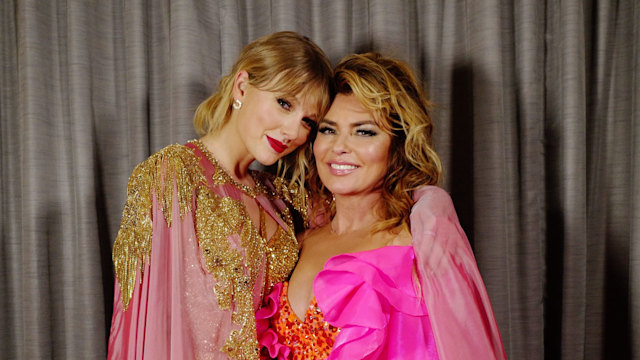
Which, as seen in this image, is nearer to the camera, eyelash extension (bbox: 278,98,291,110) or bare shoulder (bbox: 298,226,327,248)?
eyelash extension (bbox: 278,98,291,110)

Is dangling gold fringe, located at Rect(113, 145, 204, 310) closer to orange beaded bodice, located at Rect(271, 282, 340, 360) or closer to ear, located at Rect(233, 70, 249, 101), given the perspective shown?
ear, located at Rect(233, 70, 249, 101)

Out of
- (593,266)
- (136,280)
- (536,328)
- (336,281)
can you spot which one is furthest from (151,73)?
(593,266)

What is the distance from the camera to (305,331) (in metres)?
1.37

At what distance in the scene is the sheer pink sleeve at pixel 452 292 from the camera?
105cm

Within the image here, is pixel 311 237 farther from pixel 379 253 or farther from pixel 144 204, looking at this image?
pixel 144 204

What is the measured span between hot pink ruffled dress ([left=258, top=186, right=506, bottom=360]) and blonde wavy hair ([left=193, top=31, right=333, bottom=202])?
47 cm

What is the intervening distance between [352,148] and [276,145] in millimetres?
243

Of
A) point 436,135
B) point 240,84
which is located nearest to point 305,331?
point 240,84

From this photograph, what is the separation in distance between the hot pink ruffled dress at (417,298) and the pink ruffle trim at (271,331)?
22 cm

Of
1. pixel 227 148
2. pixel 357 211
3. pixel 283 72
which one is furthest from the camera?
pixel 357 211

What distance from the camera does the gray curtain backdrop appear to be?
169 cm

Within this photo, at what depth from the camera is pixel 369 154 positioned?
138 centimetres

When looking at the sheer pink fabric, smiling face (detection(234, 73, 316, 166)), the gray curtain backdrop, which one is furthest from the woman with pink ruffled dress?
the gray curtain backdrop

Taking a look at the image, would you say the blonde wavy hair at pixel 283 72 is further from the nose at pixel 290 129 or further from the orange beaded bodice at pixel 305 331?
the orange beaded bodice at pixel 305 331
